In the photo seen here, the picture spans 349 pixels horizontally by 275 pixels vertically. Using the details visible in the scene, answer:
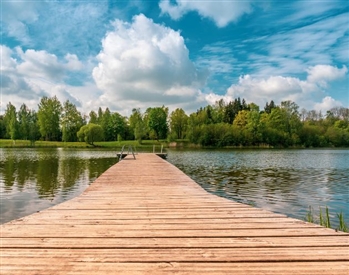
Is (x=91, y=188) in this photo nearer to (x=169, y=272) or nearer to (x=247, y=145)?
(x=169, y=272)

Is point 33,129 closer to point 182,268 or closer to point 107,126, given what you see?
point 107,126

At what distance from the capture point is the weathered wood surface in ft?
9.61

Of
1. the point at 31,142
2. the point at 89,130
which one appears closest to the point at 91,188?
the point at 89,130

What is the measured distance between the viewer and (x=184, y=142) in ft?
279

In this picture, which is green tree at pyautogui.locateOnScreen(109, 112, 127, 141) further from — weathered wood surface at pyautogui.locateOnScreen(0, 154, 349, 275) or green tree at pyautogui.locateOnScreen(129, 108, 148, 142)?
weathered wood surface at pyautogui.locateOnScreen(0, 154, 349, 275)

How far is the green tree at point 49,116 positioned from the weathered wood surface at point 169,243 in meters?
82.5

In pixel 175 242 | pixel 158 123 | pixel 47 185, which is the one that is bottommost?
pixel 47 185

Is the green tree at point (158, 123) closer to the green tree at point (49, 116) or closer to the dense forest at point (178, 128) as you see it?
the dense forest at point (178, 128)

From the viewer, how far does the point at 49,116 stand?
3219 inches

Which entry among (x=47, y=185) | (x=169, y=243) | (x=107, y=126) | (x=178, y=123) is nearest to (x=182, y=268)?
(x=169, y=243)

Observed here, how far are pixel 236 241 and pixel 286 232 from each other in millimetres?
869

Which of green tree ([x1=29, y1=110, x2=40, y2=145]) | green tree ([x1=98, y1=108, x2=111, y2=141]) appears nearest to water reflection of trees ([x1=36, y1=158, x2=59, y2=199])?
green tree ([x1=29, y1=110, x2=40, y2=145])

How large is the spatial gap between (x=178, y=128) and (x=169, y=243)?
90.2m

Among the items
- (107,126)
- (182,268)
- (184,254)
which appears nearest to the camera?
(182,268)
